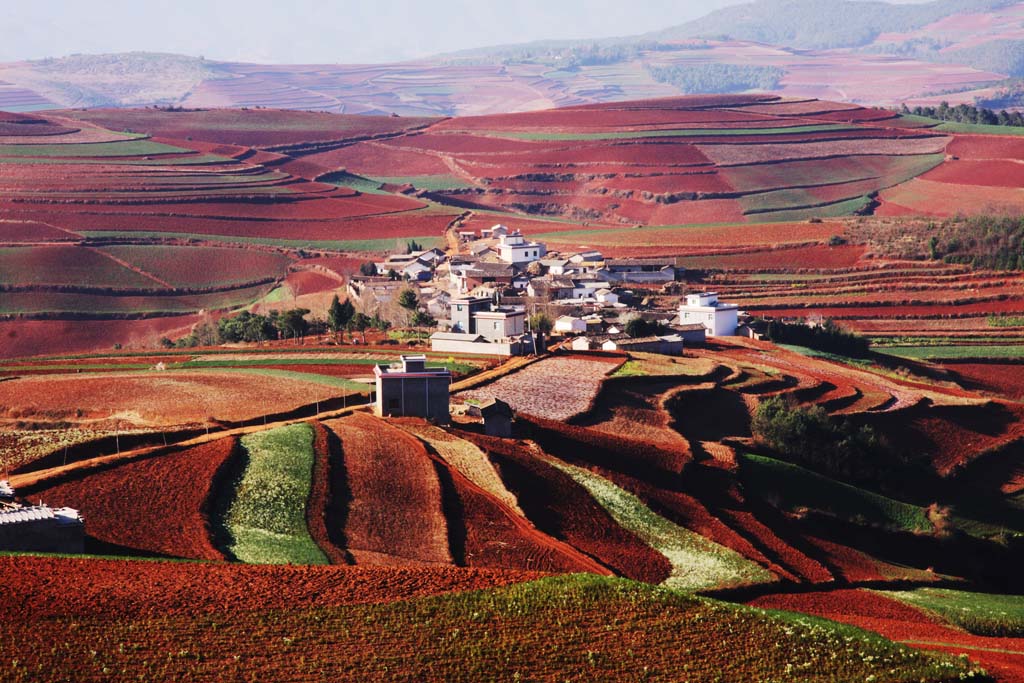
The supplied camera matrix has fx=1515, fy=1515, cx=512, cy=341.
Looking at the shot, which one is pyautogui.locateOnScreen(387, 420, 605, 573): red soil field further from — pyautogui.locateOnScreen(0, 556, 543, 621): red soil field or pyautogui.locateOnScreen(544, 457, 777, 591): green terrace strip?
pyautogui.locateOnScreen(0, 556, 543, 621): red soil field

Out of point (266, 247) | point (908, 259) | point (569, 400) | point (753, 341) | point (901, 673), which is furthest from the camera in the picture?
point (266, 247)

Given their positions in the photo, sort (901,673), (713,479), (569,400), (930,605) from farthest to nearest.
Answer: (569,400), (713,479), (930,605), (901,673)

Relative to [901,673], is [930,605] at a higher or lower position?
lower

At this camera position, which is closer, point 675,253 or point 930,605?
point 930,605

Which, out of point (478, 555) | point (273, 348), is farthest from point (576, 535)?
point (273, 348)

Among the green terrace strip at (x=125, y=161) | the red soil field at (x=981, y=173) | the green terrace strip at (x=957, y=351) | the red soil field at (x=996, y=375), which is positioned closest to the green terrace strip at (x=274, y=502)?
the red soil field at (x=996, y=375)

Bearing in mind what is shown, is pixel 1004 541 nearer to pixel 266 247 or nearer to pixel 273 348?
pixel 273 348

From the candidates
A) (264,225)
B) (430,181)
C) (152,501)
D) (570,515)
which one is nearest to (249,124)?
(430,181)

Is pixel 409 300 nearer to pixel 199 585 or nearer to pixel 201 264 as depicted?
pixel 201 264
